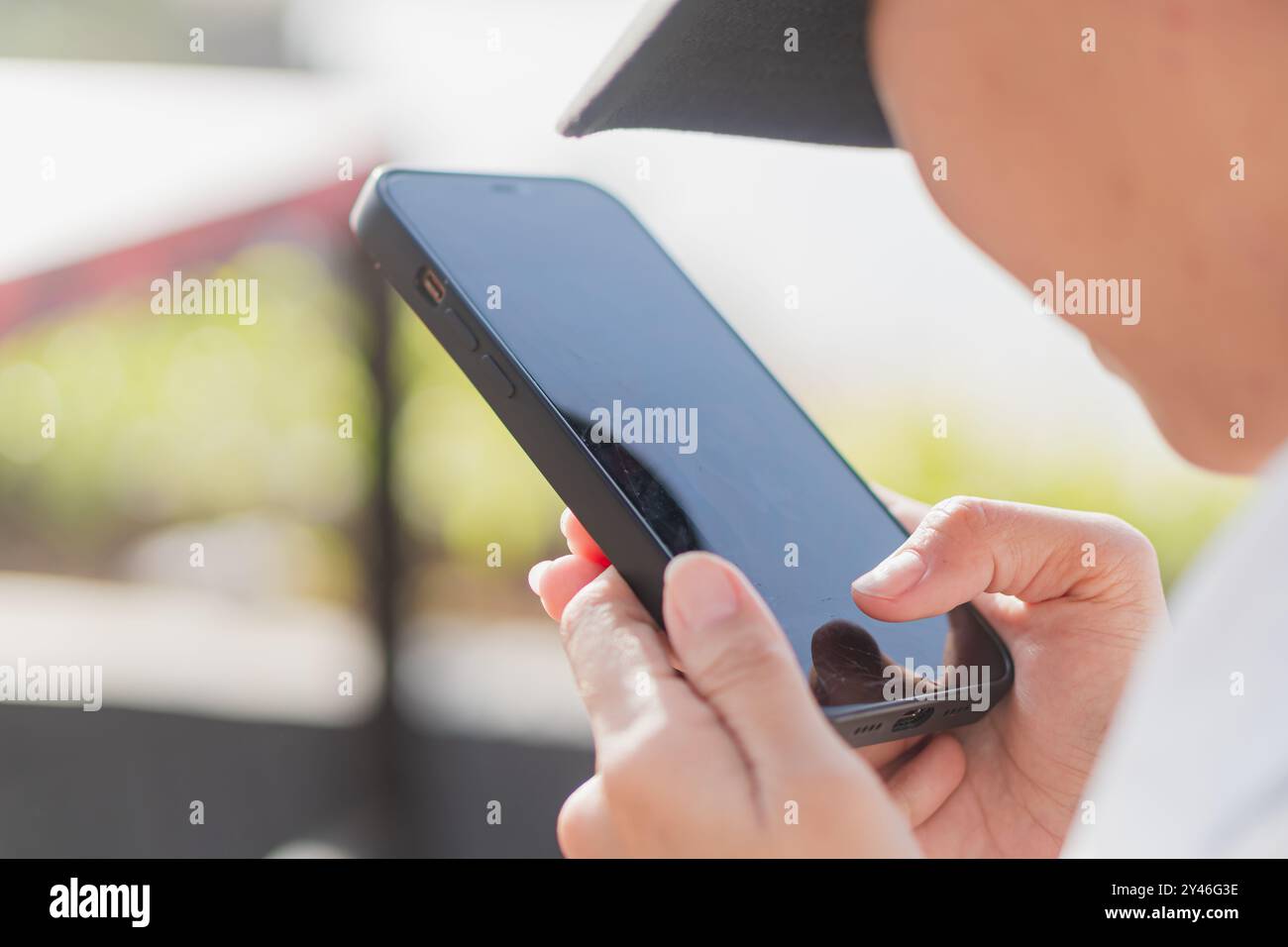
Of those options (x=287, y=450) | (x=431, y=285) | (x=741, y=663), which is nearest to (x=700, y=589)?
(x=741, y=663)

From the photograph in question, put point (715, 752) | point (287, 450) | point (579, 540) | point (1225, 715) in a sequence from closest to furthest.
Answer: point (1225, 715) < point (715, 752) < point (579, 540) < point (287, 450)

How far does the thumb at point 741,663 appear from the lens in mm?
427

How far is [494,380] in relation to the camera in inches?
25.5

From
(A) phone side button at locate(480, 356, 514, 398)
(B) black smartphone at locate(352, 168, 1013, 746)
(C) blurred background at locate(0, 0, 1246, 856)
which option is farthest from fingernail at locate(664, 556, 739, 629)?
(C) blurred background at locate(0, 0, 1246, 856)

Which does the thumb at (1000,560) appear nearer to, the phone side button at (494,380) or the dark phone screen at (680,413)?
the dark phone screen at (680,413)

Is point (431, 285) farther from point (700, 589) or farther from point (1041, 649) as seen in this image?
point (1041, 649)

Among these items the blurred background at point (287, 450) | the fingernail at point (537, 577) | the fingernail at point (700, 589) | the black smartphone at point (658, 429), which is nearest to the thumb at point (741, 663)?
the fingernail at point (700, 589)

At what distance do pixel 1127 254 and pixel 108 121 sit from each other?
1.67m

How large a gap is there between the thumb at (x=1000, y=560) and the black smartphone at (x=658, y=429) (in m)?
0.04

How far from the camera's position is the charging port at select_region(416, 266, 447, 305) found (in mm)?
674

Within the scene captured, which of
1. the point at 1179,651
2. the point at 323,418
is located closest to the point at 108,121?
the point at 323,418

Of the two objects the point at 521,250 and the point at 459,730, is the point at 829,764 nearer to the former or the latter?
the point at 521,250

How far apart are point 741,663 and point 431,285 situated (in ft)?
1.15

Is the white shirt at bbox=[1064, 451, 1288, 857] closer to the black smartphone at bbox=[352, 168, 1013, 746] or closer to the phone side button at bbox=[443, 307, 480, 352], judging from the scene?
the black smartphone at bbox=[352, 168, 1013, 746]
